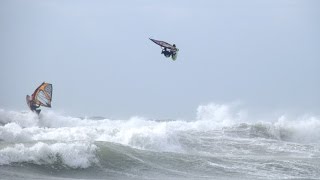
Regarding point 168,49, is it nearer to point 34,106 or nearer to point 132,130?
point 132,130

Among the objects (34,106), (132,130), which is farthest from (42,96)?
Answer: (132,130)

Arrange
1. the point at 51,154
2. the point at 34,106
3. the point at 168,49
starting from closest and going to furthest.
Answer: the point at 51,154
the point at 168,49
the point at 34,106

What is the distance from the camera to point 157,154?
23.1m

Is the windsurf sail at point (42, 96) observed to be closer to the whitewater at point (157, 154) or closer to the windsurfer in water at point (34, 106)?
the windsurfer in water at point (34, 106)

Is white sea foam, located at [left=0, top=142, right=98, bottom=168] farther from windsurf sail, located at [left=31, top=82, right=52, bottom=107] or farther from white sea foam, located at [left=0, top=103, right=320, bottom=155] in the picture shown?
windsurf sail, located at [left=31, top=82, right=52, bottom=107]

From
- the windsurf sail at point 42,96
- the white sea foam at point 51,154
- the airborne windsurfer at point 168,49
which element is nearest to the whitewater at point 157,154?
the white sea foam at point 51,154

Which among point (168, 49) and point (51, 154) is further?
point (168, 49)

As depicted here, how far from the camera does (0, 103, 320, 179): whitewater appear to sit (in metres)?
19.2

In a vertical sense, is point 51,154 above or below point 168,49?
below

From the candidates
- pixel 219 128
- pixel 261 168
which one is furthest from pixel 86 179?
pixel 219 128

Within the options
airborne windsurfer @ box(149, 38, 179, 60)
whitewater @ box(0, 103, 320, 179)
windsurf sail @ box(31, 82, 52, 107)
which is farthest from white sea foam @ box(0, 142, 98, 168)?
windsurf sail @ box(31, 82, 52, 107)

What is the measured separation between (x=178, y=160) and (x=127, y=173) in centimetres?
303

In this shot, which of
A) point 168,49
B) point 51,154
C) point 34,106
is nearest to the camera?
point 51,154

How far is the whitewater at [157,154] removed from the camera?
1923cm
